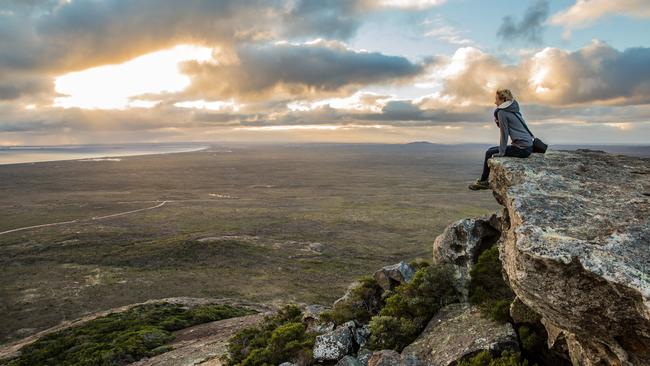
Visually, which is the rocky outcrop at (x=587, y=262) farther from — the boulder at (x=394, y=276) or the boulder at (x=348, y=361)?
the boulder at (x=394, y=276)

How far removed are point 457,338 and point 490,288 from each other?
3200 millimetres

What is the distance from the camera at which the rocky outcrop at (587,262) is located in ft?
22.6

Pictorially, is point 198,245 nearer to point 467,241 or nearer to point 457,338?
point 467,241

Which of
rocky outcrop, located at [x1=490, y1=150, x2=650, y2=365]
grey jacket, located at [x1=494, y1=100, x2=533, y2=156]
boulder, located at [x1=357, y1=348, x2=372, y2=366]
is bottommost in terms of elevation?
boulder, located at [x1=357, y1=348, x2=372, y2=366]

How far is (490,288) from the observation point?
558 inches

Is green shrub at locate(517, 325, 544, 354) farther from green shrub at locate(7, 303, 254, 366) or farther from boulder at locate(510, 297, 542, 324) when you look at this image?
green shrub at locate(7, 303, 254, 366)

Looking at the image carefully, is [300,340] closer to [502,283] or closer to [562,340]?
[502,283]

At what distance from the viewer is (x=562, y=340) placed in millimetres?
9688

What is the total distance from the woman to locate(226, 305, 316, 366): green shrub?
997 cm

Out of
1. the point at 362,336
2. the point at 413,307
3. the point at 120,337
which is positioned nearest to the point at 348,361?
the point at 362,336

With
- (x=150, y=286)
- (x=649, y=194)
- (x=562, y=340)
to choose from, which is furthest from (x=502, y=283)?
(x=150, y=286)

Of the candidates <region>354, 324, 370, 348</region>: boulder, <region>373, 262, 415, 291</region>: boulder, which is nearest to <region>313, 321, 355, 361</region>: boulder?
<region>354, 324, 370, 348</region>: boulder

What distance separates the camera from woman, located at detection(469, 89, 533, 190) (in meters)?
11.9

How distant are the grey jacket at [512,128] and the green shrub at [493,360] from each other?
5.89 m
